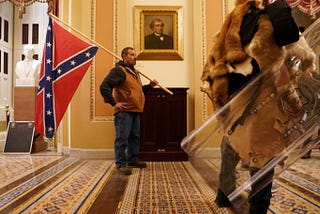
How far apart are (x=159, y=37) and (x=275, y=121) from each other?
3.74 meters

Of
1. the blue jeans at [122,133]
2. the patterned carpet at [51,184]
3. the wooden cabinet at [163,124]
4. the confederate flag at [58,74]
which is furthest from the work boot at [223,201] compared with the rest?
the wooden cabinet at [163,124]

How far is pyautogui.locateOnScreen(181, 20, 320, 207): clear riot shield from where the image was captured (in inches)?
53.6

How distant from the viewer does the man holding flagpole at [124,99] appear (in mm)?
3418

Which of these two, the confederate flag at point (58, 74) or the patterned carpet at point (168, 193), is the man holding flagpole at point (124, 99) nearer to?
the patterned carpet at point (168, 193)

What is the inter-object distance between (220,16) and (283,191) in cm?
304

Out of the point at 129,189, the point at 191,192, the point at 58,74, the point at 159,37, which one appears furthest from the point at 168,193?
the point at 159,37

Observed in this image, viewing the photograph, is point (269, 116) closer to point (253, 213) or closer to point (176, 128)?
point (253, 213)

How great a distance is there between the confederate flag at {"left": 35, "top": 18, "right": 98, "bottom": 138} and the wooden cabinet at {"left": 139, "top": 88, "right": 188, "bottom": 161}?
1.18 meters

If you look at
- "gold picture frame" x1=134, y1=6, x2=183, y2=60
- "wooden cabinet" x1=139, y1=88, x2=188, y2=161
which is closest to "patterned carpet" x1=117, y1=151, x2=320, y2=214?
"wooden cabinet" x1=139, y1=88, x2=188, y2=161

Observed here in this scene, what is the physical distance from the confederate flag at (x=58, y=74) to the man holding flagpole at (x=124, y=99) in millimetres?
413

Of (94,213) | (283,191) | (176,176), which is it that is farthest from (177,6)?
(94,213)

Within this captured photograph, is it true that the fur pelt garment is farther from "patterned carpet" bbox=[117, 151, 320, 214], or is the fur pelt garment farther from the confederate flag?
the confederate flag

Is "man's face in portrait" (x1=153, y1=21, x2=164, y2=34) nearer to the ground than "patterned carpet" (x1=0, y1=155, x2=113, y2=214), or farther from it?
farther from it

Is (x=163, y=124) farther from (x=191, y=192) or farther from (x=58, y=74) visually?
(x=191, y=192)
